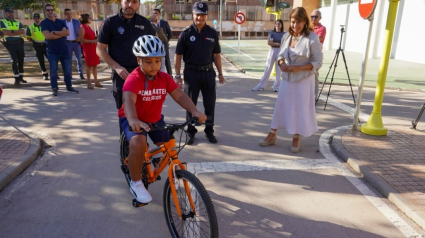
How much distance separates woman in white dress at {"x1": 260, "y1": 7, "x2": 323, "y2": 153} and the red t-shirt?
7.37 ft

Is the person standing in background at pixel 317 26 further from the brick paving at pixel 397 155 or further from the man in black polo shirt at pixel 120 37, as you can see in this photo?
the man in black polo shirt at pixel 120 37

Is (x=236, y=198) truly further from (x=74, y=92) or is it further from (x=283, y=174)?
(x=74, y=92)

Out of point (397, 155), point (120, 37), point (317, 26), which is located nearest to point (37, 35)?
point (120, 37)

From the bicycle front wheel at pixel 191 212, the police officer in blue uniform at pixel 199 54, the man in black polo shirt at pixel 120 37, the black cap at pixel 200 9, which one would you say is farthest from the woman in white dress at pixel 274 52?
the bicycle front wheel at pixel 191 212

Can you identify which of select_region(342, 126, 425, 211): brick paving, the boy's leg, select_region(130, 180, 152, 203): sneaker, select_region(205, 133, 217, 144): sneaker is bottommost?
select_region(205, 133, 217, 144): sneaker

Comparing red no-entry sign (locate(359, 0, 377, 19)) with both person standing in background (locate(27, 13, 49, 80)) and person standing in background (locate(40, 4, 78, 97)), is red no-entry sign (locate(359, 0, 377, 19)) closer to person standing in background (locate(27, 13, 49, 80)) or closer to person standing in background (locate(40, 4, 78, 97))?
person standing in background (locate(40, 4, 78, 97))

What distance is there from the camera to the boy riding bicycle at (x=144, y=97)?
9.63 feet

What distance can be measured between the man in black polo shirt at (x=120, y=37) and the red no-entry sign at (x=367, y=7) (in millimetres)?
3544

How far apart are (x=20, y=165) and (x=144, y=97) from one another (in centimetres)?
241

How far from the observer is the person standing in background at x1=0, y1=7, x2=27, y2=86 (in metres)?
9.31

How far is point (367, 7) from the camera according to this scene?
208 inches

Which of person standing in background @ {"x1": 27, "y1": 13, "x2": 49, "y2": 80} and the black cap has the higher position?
the black cap

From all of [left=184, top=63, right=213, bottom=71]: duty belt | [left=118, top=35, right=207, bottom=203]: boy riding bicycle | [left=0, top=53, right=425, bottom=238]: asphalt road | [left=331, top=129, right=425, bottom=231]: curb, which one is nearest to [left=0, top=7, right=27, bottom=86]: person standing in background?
[left=0, top=53, right=425, bottom=238]: asphalt road

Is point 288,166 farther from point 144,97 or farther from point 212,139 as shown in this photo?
point 144,97
